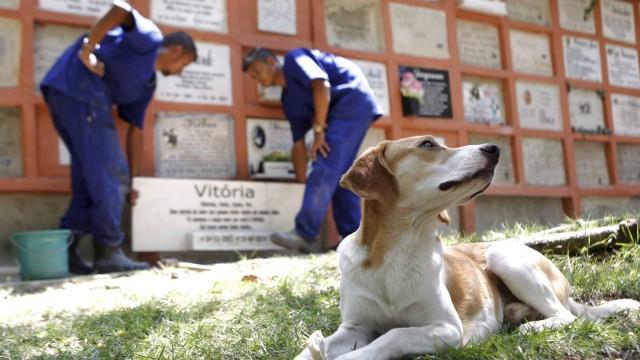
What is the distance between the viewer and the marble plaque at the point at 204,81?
578cm

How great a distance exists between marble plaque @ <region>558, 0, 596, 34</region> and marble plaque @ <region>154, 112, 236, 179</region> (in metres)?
4.78

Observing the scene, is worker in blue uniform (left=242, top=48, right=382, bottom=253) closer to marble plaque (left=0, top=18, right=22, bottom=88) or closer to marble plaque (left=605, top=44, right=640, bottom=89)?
marble plaque (left=0, top=18, right=22, bottom=88)

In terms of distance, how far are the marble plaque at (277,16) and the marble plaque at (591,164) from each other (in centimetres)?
399

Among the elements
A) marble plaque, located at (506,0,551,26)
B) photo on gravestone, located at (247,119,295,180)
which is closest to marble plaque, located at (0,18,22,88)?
photo on gravestone, located at (247,119,295,180)

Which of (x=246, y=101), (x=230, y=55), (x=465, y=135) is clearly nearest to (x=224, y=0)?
(x=230, y=55)

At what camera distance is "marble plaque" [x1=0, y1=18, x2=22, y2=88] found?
5.17m

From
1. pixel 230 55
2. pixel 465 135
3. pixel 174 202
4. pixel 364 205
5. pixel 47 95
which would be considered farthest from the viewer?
pixel 465 135

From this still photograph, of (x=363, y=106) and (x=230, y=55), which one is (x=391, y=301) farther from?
(x=230, y=55)

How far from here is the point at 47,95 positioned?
480 centimetres

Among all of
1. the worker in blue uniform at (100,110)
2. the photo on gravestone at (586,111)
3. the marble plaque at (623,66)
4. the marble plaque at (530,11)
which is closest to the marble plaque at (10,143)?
the worker in blue uniform at (100,110)

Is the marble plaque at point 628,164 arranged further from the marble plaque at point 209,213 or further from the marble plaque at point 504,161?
the marble plaque at point 209,213

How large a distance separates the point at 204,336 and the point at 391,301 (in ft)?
2.78

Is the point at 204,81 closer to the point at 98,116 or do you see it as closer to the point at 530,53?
the point at 98,116

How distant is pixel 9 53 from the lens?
5.19m
